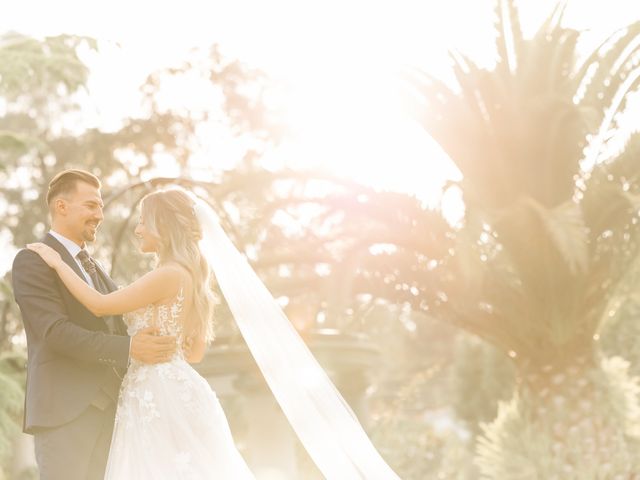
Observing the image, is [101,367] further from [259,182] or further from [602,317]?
[602,317]

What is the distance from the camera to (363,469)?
620 cm

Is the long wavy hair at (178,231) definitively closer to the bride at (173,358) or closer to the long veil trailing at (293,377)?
the bride at (173,358)

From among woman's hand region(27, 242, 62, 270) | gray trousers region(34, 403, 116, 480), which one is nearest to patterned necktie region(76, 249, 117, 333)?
woman's hand region(27, 242, 62, 270)

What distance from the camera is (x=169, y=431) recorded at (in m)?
5.27

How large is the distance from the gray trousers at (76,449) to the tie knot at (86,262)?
2.42 ft

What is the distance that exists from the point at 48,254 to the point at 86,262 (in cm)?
31

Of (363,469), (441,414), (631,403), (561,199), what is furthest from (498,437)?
(441,414)

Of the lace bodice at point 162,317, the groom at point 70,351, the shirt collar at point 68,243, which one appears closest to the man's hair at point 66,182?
the groom at point 70,351

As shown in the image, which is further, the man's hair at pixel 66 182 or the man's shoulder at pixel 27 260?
the man's hair at pixel 66 182

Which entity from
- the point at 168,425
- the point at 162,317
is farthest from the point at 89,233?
the point at 168,425

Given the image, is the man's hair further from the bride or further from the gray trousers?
the gray trousers

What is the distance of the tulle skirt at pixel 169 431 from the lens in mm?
5160

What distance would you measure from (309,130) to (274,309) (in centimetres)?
677

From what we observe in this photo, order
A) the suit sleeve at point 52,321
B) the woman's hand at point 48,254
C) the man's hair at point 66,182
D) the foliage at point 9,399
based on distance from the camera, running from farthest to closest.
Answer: the foliage at point 9,399 < the man's hair at point 66,182 < the woman's hand at point 48,254 < the suit sleeve at point 52,321
